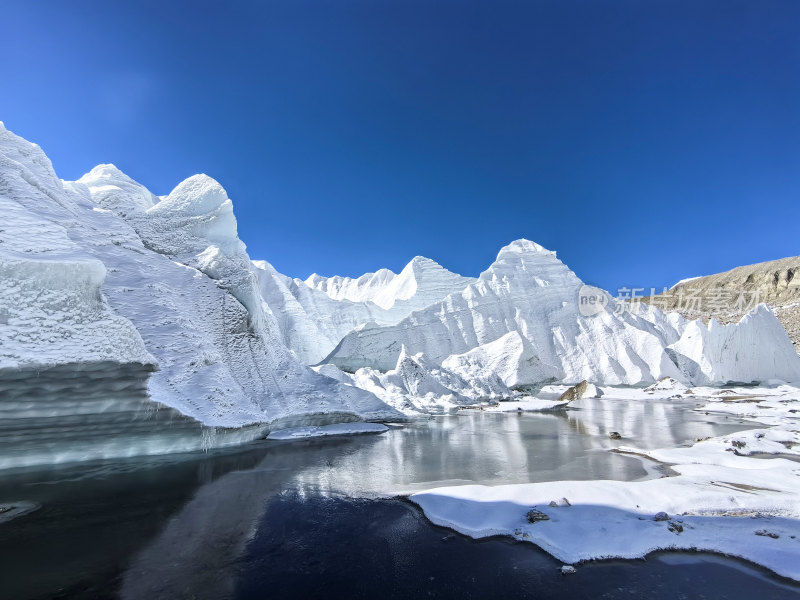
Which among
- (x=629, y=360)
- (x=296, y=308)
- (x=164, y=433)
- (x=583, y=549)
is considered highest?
(x=296, y=308)

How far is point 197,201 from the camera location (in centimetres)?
2073

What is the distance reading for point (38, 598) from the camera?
4734 millimetres

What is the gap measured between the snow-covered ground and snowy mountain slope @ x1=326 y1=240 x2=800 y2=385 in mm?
27848

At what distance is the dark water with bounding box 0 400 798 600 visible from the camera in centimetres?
498

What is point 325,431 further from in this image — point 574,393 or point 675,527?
point 574,393

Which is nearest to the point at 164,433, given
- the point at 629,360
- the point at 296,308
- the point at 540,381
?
the point at 540,381

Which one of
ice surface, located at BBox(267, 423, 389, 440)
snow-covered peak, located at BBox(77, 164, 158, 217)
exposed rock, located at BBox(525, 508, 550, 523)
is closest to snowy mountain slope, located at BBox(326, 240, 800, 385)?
ice surface, located at BBox(267, 423, 389, 440)

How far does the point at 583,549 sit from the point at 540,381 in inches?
1266

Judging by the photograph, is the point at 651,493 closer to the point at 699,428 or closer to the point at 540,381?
the point at 699,428

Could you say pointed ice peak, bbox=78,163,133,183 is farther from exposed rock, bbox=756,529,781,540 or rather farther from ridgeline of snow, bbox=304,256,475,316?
ridgeline of snow, bbox=304,256,475,316

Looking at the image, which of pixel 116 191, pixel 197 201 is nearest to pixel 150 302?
pixel 197 201

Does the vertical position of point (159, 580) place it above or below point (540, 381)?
below

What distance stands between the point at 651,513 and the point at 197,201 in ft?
71.1

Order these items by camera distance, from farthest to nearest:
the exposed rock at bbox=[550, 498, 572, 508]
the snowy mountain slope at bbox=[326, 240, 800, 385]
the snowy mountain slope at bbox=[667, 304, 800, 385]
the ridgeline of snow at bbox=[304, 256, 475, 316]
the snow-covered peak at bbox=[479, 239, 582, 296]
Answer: the ridgeline of snow at bbox=[304, 256, 475, 316], the snow-covered peak at bbox=[479, 239, 582, 296], the snowy mountain slope at bbox=[326, 240, 800, 385], the snowy mountain slope at bbox=[667, 304, 800, 385], the exposed rock at bbox=[550, 498, 572, 508]
